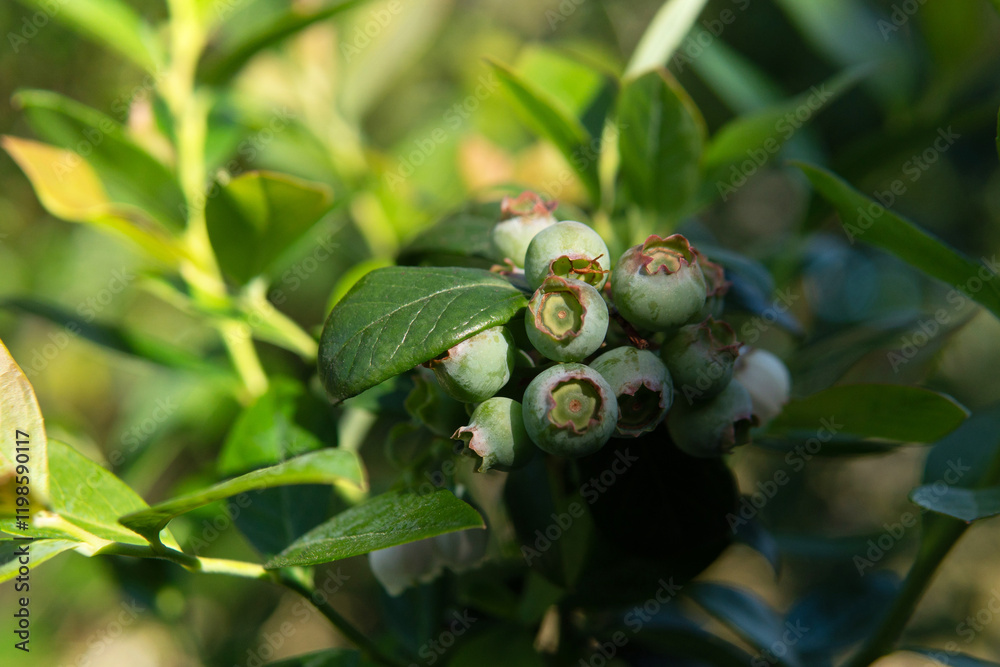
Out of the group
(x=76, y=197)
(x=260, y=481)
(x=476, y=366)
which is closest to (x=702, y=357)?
(x=476, y=366)

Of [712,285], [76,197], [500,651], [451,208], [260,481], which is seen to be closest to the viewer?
[260,481]

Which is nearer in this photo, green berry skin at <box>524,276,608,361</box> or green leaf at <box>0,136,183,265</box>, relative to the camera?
green berry skin at <box>524,276,608,361</box>

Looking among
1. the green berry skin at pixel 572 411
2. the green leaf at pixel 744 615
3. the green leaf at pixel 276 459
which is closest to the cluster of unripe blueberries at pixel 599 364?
the green berry skin at pixel 572 411

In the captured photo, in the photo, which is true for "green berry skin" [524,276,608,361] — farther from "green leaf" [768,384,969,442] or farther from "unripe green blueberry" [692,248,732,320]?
"green leaf" [768,384,969,442]

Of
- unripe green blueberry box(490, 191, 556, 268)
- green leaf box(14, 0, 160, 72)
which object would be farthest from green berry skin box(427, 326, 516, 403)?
green leaf box(14, 0, 160, 72)

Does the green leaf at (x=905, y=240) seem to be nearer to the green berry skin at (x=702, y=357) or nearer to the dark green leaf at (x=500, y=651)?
Answer: the green berry skin at (x=702, y=357)

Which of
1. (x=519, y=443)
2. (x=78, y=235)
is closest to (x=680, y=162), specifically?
(x=519, y=443)

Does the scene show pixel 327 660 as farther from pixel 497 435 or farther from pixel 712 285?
pixel 712 285

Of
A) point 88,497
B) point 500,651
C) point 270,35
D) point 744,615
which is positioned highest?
point 270,35
